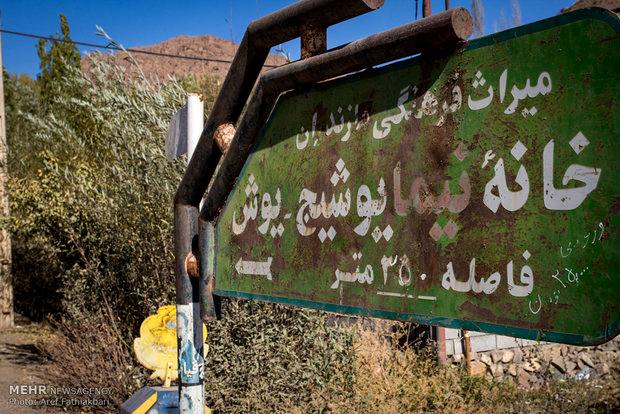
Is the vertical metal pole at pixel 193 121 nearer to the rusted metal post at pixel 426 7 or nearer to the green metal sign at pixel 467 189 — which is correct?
the green metal sign at pixel 467 189

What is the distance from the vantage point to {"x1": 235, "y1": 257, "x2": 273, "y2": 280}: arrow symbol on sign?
229cm

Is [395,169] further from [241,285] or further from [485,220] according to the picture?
[241,285]

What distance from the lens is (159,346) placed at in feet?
13.5

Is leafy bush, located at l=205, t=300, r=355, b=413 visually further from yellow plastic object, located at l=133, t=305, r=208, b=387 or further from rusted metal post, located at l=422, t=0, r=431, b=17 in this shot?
rusted metal post, located at l=422, t=0, r=431, b=17

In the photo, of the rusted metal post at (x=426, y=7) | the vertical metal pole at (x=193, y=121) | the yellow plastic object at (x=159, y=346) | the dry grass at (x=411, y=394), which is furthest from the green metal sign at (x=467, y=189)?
the rusted metal post at (x=426, y=7)

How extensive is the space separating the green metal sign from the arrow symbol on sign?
0.6 inches

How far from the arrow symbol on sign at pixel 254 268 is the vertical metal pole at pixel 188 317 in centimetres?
42

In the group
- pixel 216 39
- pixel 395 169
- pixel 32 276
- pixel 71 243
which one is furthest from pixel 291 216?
pixel 216 39

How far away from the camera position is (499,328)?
1.43 metres

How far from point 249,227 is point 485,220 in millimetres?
1130

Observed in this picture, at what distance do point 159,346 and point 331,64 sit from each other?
8.78ft

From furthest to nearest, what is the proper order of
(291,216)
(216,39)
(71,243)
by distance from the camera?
(216,39), (71,243), (291,216)

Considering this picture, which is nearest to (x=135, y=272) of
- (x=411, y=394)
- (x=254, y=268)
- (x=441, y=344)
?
(x=411, y=394)

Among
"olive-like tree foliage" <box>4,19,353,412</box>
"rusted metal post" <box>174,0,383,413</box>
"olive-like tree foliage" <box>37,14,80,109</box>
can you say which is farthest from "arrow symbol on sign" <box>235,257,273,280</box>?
"olive-like tree foliage" <box>37,14,80,109</box>
